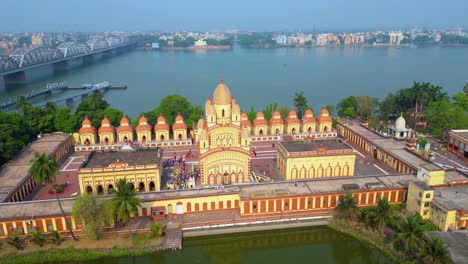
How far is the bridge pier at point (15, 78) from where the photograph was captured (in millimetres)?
114106

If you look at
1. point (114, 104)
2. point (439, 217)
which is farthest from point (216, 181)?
point (114, 104)

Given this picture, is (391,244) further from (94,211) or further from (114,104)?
(114,104)

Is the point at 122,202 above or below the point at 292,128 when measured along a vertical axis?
above

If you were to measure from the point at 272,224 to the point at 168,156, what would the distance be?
2210 cm

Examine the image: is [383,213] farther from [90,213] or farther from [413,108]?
[413,108]

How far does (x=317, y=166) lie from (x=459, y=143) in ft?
74.9

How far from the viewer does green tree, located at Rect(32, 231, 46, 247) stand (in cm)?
3056

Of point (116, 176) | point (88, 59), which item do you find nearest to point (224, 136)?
point (116, 176)

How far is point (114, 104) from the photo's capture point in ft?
304

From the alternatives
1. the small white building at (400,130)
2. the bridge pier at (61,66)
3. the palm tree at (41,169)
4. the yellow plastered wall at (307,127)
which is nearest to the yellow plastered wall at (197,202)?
the palm tree at (41,169)

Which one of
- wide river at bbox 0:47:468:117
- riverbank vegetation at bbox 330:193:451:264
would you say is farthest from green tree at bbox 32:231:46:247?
wide river at bbox 0:47:468:117

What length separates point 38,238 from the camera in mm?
30641

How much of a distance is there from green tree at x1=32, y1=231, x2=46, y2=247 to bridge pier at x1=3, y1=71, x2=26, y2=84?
10145cm

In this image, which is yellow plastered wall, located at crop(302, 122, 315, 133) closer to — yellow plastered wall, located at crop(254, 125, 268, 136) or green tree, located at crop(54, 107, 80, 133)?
yellow plastered wall, located at crop(254, 125, 268, 136)
